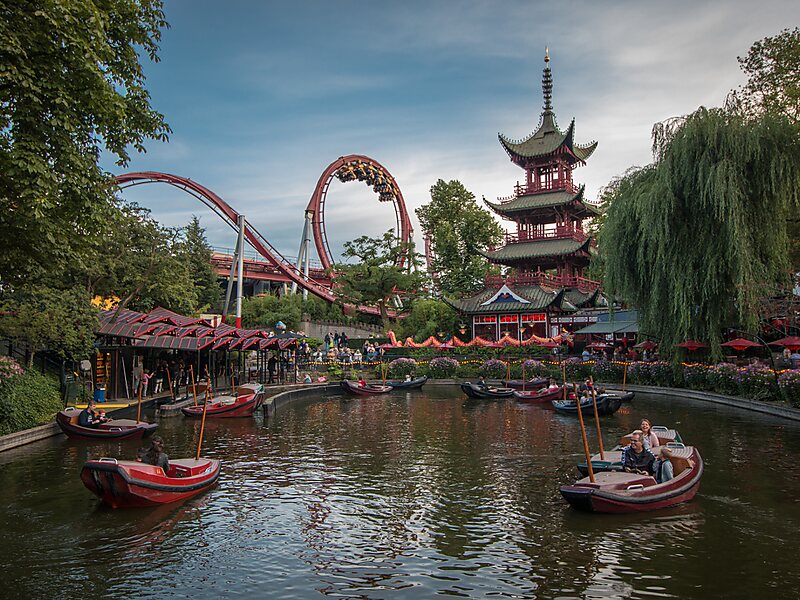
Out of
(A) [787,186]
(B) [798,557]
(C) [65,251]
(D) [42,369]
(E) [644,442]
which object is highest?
(A) [787,186]

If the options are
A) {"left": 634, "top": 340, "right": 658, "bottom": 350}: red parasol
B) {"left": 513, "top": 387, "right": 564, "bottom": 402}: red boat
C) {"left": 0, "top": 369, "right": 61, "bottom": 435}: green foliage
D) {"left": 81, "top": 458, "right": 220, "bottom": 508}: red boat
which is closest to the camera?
{"left": 81, "top": 458, "right": 220, "bottom": 508}: red boat

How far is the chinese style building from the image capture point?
48.7 meters

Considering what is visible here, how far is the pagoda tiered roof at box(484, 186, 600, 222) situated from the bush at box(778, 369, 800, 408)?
100ft

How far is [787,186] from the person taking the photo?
78.2ft

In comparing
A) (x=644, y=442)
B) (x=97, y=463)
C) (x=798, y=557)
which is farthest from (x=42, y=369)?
(x=798, y=557)

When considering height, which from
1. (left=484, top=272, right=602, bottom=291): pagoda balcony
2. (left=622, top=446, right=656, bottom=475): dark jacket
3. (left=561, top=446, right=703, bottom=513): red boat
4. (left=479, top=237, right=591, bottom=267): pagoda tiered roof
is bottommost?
(left=561, top=446, right=703, bottom=513): red boat

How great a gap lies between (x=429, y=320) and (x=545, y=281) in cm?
1061

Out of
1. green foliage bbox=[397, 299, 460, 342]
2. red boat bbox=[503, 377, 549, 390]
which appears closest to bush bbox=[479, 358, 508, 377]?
red boat bbox=[503, 377, 549, 390]

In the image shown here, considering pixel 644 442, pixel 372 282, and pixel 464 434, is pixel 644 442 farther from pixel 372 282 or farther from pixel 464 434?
pixel 372 282

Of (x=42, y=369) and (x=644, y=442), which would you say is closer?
(x=644, y=442)

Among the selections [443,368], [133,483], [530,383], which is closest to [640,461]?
[133,483]

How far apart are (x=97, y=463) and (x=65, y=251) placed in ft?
16.7

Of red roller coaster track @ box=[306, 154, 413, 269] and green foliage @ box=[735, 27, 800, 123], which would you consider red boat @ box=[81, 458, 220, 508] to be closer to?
green foliage @ box=[735, 27, 800, 123]

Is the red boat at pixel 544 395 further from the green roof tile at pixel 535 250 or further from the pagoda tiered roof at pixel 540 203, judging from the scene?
the pagoda tiered roof at pixel 540 203
